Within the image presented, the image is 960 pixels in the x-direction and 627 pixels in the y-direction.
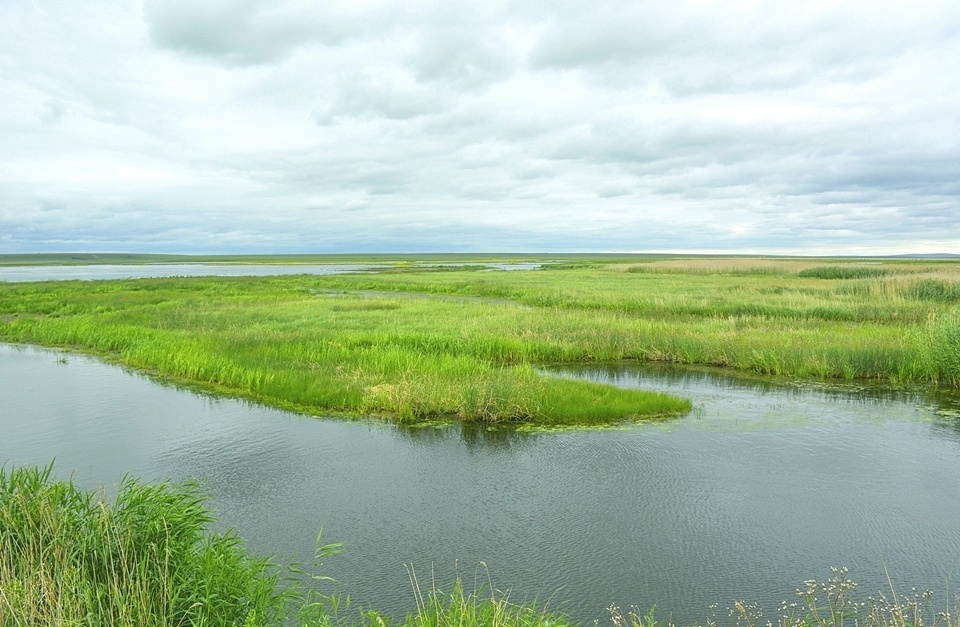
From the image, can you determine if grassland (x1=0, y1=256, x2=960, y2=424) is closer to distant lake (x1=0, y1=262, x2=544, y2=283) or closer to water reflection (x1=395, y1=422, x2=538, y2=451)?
water reflection (x1=395, y1=422, x2=538, y2=451)

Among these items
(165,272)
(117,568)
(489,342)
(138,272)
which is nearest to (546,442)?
(117,568)

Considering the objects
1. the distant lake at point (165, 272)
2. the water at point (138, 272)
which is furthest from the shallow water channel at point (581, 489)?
the distant lake at point (165, 272)

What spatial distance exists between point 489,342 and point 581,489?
11.3 meters

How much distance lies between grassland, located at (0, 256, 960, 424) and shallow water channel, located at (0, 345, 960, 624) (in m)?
1.20

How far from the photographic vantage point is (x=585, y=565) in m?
7.60

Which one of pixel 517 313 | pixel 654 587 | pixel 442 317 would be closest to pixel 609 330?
pixel 517 313

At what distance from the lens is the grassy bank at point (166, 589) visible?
5262 millimetres

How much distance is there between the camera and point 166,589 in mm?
5402

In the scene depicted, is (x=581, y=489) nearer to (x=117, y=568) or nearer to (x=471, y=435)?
(x=471, y=435)

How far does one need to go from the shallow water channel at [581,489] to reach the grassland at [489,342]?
120cm

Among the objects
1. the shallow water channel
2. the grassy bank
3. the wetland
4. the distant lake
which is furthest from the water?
the grassy bank

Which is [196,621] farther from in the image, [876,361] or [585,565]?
[876,361]

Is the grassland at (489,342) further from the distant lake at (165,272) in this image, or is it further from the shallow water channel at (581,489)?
the distant lake at (165,272)

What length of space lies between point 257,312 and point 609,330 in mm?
17984
